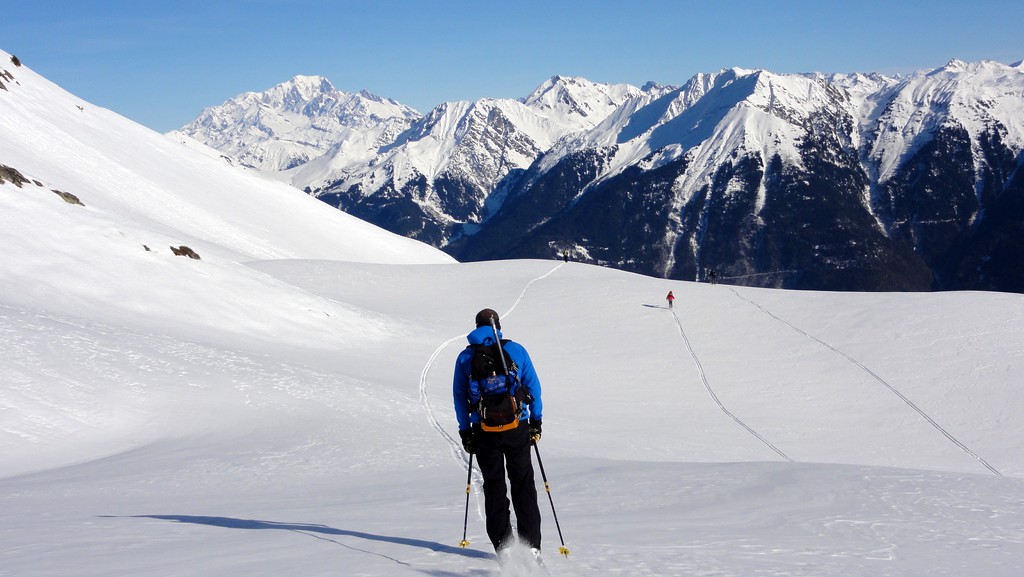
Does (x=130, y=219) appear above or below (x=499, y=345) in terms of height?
above

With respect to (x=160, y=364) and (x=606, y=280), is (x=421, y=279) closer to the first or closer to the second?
(x=606, y=280)

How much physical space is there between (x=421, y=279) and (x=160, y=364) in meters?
Answer: 32.6

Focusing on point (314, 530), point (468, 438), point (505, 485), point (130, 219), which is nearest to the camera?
point (505, 485)

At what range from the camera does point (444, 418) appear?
22.4 meters

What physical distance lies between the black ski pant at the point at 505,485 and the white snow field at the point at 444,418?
38 centimetres

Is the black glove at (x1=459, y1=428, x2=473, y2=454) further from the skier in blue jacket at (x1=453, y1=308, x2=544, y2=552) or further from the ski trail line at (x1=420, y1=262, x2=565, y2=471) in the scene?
the ski trail line at (x1=420, y1=262, x2=565, y2=471)

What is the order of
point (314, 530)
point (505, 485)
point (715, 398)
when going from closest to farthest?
point (505, 485) → point (314, 530) → point (715, 398)

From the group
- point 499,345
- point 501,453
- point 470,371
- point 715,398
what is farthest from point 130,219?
point 501,453

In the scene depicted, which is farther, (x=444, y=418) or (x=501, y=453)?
(x=444, y=418)

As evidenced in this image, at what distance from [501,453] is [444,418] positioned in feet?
46.1

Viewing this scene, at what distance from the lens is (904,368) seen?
31672 millimetres

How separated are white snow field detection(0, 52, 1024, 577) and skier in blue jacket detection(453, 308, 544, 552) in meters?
0.44

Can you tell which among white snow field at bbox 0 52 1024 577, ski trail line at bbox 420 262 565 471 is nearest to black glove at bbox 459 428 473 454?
white snow field at bbox 0 52 1024 577

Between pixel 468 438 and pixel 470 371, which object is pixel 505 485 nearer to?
pixel 468 438
